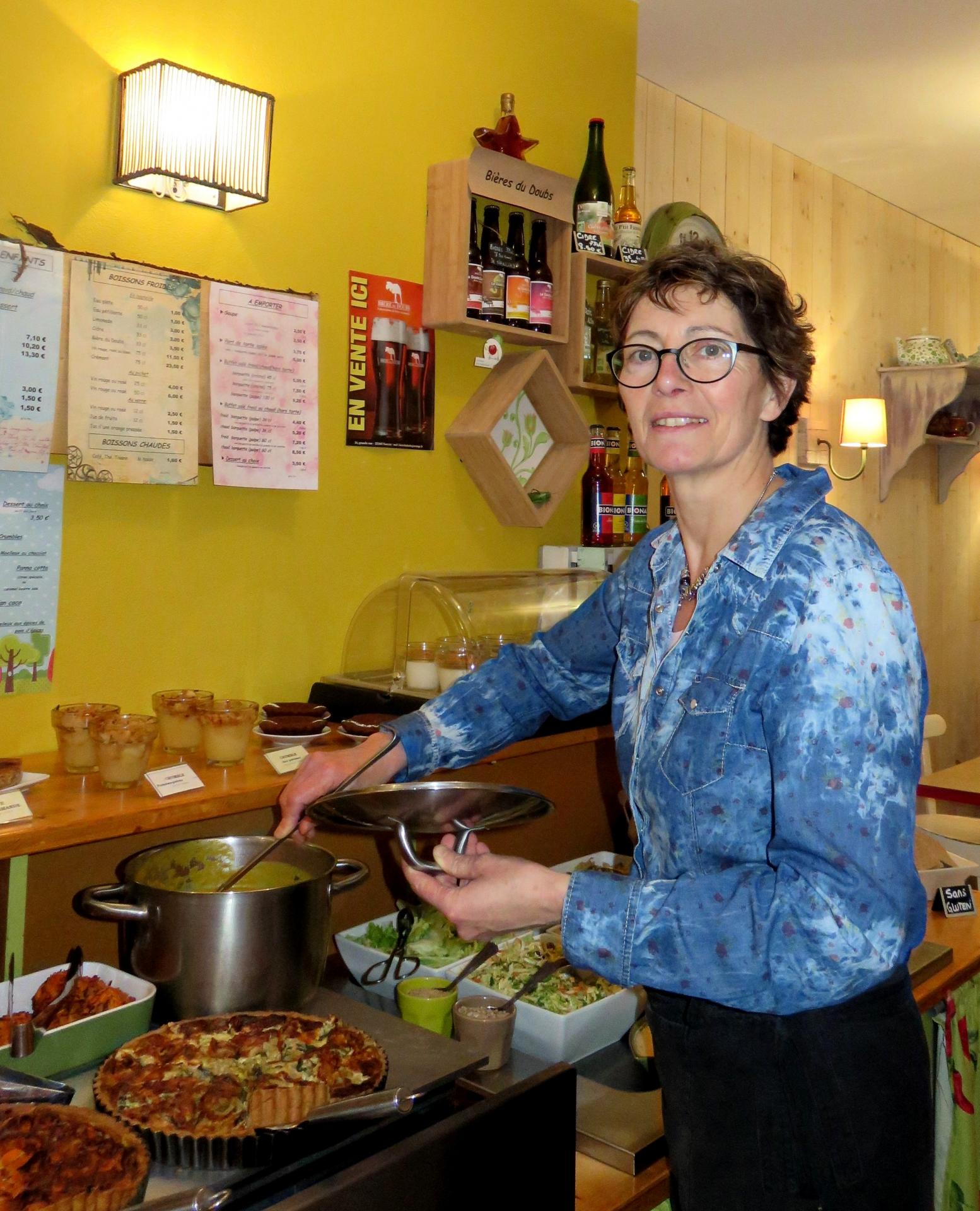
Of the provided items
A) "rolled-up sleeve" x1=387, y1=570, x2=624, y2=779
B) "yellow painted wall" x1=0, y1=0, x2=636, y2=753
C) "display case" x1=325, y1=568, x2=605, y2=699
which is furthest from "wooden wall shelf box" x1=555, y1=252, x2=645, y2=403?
"rolled-up sleeve" x1=387, y1=570, x2=624, y2=779

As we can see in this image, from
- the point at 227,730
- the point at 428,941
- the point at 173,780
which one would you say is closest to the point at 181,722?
the point at 227,730

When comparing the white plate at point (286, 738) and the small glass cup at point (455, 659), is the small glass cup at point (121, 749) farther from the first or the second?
the small glass cup at point (455, 659)

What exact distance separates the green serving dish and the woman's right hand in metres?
0.27

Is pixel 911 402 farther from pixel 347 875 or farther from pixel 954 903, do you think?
pixel 347 875

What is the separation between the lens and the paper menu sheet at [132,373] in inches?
74.5

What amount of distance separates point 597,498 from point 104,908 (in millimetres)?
1860

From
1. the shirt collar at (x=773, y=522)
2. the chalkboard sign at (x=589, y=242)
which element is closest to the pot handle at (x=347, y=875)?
the shirt collar at (x=773, y=522)

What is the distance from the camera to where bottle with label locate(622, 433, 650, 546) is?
9.80ft

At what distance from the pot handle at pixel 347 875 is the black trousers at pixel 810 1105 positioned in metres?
0.50

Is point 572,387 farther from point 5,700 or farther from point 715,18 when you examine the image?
point 5,700

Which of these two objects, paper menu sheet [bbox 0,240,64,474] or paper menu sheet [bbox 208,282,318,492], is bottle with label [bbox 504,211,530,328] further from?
paper menu sheet [bbox 0,240,64,474]

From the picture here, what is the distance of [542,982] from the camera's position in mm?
1758

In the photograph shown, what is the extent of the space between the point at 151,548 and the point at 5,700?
38 cm

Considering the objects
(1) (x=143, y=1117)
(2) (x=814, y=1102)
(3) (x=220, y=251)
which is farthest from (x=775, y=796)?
(3) (x=220, y=251)
